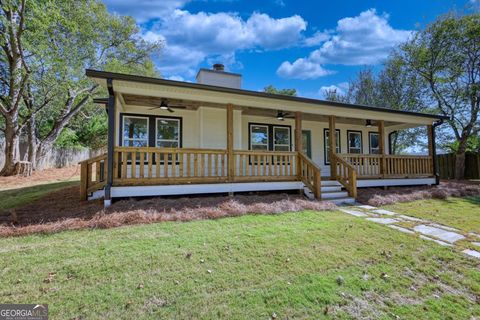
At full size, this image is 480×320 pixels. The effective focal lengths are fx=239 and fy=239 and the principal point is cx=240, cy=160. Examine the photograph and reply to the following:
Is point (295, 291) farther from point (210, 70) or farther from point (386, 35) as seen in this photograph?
point (386, 35)

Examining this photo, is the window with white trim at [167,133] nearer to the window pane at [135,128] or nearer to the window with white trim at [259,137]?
the window pane at [135,128]

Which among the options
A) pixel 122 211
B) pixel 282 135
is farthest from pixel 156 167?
pixel 282 135

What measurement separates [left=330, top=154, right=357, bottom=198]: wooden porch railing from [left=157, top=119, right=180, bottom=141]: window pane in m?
5.96

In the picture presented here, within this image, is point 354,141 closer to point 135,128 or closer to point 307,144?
point 307,144

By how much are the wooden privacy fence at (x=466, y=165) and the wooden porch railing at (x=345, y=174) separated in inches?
461

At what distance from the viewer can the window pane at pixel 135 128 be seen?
8.27m

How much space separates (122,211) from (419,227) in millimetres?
6530

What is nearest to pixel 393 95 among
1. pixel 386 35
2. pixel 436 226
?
pixel 386 35

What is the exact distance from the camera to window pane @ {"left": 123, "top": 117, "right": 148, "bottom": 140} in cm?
827

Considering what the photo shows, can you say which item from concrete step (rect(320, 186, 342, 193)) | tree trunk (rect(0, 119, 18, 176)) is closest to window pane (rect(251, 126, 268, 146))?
concrete step (rect(320, 186, 342, 193))

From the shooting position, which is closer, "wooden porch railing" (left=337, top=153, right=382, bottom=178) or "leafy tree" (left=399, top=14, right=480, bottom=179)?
"wooden porch railing" (left=337, top=153, right=382, bottom=178)

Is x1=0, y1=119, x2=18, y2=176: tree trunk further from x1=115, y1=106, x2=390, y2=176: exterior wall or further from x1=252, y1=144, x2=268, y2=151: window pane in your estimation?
x1=252, y1=144, x2=268, y2=151: window pane

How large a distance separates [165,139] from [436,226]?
8166 millimetres

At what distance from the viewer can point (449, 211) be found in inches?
263
